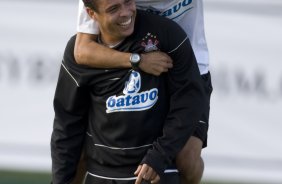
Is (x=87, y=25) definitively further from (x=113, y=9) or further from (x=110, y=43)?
(x=113, y=9)

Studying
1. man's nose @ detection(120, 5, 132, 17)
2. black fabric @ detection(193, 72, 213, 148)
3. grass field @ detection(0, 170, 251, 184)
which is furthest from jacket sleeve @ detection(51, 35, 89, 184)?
grass field @ detection(0, 170, 251, 184)

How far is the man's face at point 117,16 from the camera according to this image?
5234 mm

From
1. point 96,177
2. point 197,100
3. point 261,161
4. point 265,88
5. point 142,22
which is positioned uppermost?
point 142,22

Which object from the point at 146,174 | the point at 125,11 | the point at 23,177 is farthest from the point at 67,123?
the point at 23,177

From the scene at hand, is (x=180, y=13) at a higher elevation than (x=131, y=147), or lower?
higher

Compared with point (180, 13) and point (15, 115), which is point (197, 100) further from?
point (15, 115)

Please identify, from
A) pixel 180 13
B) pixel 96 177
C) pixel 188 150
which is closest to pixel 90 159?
pixel 96 177

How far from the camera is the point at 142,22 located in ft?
17.5

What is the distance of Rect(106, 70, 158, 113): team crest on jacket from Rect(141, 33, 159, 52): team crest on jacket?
124 millimetres

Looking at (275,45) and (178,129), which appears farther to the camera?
(275,45)

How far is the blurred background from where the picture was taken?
27.5 ft

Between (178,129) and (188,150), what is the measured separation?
0.36 m

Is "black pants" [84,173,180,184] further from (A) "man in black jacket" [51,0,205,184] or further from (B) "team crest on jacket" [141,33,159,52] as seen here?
(B) "team crest on jacket" [141,33,159,52]

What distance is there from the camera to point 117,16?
207 inches
